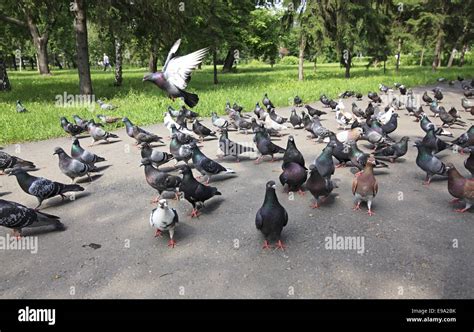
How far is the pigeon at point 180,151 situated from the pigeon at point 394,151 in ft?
15.7

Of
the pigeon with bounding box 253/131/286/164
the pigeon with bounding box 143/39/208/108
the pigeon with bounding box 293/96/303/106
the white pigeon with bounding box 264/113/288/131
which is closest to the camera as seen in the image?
the pigeon with bounding box 143/39/208/108

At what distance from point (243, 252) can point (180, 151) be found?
4.10 m

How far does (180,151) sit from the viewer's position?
8695 millimetres

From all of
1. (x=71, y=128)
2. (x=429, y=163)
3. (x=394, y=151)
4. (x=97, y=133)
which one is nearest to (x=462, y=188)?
(x=429, y=163)

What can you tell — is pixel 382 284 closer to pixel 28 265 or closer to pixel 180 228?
pixel 180 228

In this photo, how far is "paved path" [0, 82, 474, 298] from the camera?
438 centimetres

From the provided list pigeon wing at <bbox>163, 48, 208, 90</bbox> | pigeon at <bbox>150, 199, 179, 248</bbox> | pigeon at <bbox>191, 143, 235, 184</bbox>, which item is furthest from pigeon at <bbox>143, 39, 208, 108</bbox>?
pigeon at <bbox>191, 143, 235, 184</bbox>

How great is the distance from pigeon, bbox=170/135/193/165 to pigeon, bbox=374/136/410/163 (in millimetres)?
4796

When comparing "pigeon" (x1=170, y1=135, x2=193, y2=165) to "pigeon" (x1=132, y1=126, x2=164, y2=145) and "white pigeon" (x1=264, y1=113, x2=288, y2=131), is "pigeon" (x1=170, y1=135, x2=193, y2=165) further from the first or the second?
"white pigeon" (x1=264, y1=113, x2=288, y2=131)

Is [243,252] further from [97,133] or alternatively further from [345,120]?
[345,120]

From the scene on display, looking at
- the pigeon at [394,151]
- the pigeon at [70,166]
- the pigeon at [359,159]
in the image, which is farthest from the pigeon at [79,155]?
the pigeon at [394,151]

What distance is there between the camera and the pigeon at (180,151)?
8656 mm

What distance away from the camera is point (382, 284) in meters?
4.38
